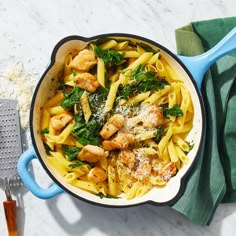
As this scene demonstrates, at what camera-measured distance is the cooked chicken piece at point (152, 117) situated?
70.1 inches

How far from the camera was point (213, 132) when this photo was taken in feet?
6.14

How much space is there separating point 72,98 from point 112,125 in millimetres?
162

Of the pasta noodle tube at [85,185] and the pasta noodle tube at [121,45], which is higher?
the pasta noodle tube at [121,45]

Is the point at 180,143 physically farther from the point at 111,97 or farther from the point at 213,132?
the point at 111,97

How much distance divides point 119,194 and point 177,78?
432 mm

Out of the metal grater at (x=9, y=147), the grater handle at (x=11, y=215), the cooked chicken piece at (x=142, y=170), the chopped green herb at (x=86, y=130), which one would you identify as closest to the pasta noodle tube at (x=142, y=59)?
the chopped green herb at (x=86, y=130)

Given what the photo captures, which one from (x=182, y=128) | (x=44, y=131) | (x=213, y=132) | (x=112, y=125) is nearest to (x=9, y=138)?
(x=44, y=131)

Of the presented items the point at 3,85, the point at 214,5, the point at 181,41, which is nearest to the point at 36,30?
the point at 3,85

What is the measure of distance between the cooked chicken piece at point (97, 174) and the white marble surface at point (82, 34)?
6.9 inches

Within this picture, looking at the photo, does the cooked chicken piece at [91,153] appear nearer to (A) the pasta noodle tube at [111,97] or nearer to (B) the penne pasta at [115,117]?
(B) the penne pasta at [115,117]

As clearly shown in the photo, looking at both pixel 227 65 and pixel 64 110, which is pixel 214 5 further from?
pixel 64 110

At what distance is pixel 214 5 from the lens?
78.6 inches

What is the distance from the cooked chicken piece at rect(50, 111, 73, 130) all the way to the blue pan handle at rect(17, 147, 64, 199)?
11cm

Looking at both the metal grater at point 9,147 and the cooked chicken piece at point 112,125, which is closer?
the cooked chicken piece at point 112,125
